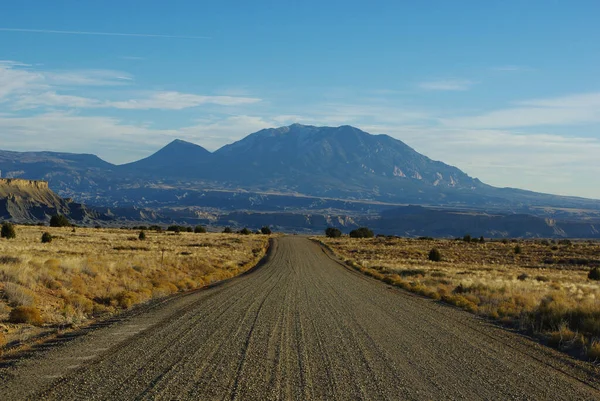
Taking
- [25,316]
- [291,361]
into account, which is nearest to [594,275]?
[291,361]

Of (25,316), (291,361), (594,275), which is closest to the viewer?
(291,361)

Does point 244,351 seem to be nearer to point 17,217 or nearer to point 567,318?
point 567,318

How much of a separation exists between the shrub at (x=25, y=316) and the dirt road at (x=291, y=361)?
1.69 meters

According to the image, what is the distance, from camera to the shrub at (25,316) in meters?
13.5

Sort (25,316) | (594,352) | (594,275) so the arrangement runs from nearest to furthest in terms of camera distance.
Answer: (594,352), (25,316), (594,275)

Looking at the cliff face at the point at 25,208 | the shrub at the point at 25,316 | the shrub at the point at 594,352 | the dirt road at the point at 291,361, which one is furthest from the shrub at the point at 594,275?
the cliff face at the point at 25,208

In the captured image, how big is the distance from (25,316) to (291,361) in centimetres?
759

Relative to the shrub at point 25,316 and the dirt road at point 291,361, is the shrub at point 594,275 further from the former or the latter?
the shrub at point 25,316

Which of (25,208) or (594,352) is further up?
(594,352)

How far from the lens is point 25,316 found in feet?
44.6

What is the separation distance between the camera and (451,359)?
36.3 ft

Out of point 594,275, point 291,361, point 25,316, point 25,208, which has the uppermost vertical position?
point 291,361

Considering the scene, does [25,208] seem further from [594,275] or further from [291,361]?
[291,361]

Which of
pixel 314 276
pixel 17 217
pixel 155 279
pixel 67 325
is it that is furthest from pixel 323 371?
pixel 17 217
